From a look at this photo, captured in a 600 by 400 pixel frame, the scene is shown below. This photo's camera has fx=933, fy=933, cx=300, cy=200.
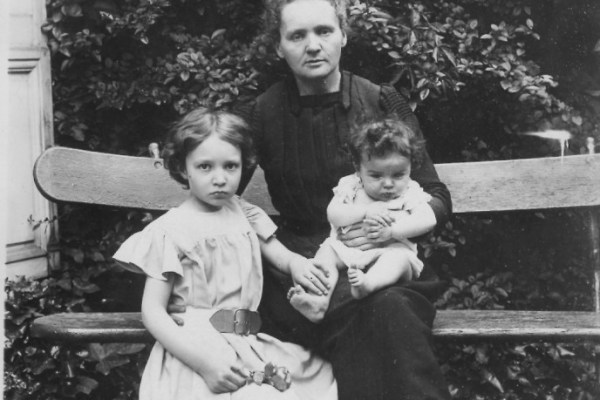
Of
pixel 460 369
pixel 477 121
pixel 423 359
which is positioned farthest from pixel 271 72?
pixel 423 359

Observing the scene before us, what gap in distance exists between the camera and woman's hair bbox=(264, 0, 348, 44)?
313cm

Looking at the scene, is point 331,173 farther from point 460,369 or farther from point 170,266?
point 460,369

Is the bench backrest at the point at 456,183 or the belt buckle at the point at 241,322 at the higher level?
the bench backrest at the point at 456,183

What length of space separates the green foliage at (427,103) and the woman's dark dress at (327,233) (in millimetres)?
868

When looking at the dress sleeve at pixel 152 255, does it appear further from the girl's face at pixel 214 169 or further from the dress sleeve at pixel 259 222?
the dress sleeve at pixel 259 222

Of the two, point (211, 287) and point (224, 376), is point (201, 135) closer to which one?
point (211, 287)

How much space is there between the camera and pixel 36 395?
369cm

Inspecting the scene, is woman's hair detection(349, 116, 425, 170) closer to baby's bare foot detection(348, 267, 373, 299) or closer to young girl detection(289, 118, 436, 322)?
young girl detection(289, 118, 436, 322)

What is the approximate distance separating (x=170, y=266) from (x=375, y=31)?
1.72 m

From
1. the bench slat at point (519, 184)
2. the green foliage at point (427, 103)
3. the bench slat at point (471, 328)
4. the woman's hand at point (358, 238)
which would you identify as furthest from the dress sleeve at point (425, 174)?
the green foliage at point (427, 103)

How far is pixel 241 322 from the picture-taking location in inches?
111

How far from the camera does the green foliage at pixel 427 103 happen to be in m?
4.04

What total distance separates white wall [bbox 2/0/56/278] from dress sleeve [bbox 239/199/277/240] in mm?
1366

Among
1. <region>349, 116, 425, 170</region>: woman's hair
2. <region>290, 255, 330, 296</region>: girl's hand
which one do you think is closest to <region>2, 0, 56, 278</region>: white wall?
<region>290, 255, 330, 296</region>: girl's hand
